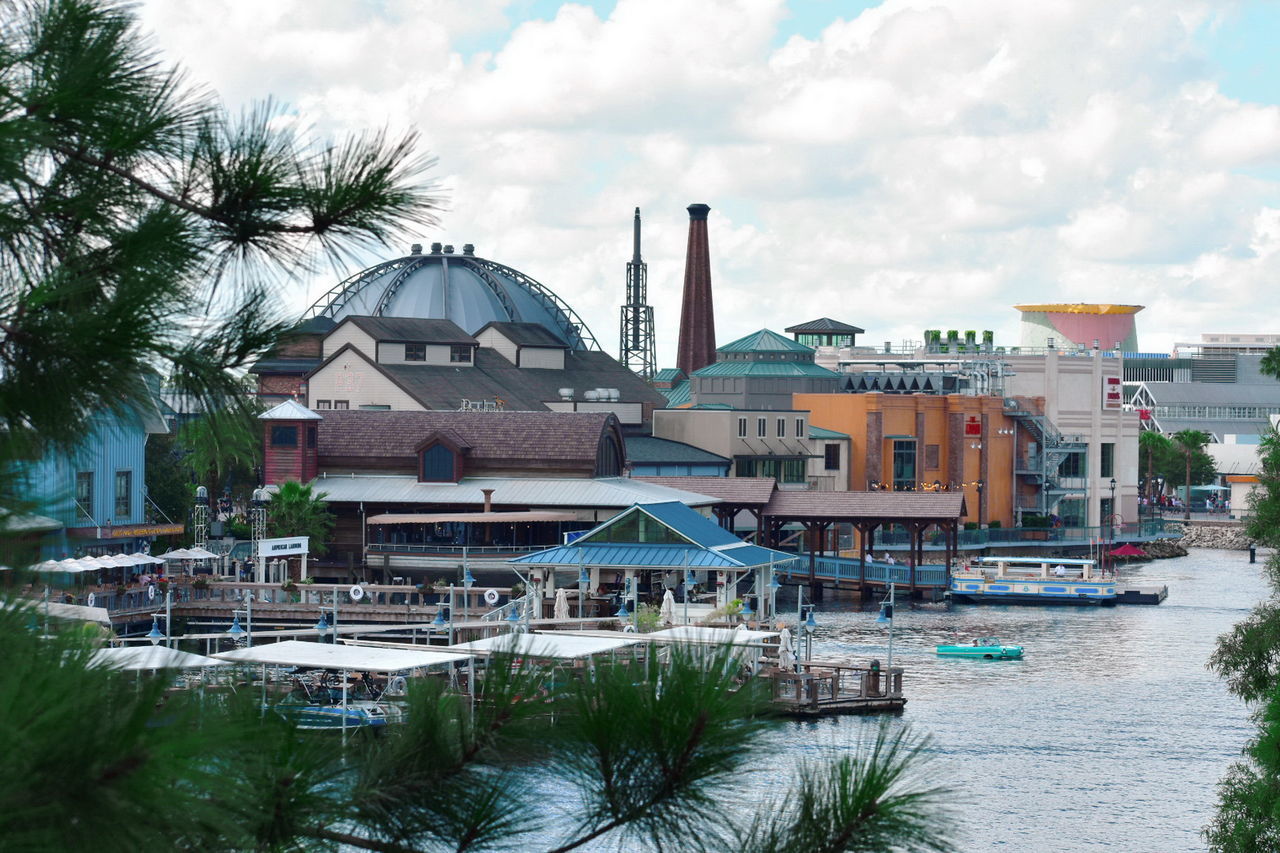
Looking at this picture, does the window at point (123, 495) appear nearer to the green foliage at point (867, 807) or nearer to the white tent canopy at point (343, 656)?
the white tent canopy at point (343, 656)

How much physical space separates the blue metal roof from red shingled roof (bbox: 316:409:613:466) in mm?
11279

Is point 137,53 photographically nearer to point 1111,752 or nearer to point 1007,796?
point 1007,796

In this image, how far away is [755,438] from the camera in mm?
103125

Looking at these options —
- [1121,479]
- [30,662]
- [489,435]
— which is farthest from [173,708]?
[1121,479]

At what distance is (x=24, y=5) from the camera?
799cm

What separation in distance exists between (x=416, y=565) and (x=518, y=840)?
218 ft

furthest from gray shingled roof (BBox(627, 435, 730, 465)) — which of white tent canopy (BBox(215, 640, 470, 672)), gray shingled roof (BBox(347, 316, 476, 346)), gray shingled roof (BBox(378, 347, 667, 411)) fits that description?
white tent canopy (BBox(215, 640, 470, 672))

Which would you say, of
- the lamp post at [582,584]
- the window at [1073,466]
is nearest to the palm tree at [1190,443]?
the window at [1073,466]

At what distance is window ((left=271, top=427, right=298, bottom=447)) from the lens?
80.7 meters

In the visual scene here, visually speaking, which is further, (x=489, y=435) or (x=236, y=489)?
(x=236, y=489)

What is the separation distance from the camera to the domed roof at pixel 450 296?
122 meters

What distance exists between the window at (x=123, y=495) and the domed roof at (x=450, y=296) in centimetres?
5185

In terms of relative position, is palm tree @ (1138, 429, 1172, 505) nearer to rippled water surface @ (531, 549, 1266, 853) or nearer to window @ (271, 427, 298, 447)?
rippled water surface @ (531, 549, 1266, 853)

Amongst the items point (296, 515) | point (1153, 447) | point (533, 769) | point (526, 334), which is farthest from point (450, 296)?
point (533, 769)
